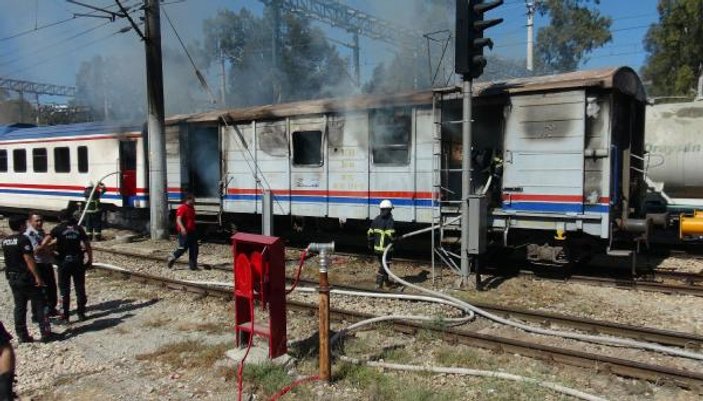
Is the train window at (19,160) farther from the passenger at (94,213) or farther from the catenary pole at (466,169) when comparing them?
the catenary pole at (466,169)

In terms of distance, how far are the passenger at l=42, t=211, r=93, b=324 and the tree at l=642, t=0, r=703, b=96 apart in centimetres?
3329

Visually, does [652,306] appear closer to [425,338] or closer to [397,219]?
[425,338]

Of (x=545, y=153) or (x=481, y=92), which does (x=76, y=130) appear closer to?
(x=481, y=92)

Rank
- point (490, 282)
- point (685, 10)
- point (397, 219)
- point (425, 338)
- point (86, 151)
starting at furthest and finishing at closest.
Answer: point (685, 10)
point (86, 151)
point (397, 219)
point (490, 282)
point (425, 338)

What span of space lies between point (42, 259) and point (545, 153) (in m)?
6.92

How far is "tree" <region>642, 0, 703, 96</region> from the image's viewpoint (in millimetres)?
32406

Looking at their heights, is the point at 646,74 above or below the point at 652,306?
above

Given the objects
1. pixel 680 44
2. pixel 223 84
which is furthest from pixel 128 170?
pixel 680 44

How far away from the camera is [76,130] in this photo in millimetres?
16578

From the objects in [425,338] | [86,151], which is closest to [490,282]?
[425,338]

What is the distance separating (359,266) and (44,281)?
525 cm

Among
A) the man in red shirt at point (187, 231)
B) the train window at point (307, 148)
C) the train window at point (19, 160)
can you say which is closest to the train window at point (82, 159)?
the train window at point (19, 160)

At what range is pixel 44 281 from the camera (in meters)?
7.25

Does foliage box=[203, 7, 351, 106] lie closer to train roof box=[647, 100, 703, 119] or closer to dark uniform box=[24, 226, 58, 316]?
train roof box=[647, 100, 703, 119]
